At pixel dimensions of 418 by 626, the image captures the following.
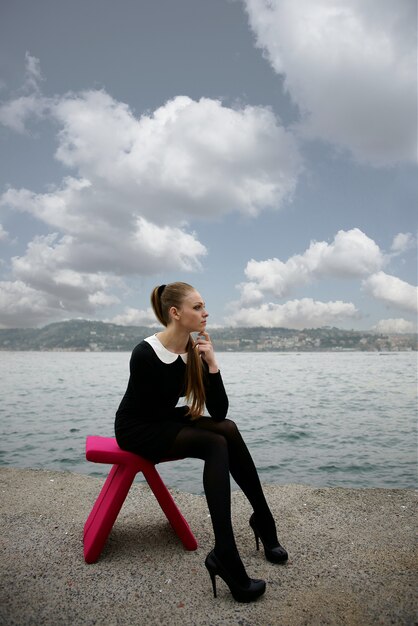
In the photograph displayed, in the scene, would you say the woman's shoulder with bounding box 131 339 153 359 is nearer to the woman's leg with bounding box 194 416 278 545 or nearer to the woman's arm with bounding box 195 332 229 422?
the woman's arm with bounding box 195 332 229 422

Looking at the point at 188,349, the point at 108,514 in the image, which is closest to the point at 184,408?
the point at 188,349

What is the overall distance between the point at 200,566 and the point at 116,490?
34.8 inches

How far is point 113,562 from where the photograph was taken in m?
3.55

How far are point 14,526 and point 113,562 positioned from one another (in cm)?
132

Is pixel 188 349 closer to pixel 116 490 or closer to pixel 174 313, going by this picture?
pixel 174 313

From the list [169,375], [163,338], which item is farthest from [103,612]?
[163,338]

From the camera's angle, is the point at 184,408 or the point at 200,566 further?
the point at 184,408

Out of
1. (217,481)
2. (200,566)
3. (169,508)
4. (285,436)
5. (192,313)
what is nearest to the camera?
(217,481)

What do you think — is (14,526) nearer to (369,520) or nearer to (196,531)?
(196,531)

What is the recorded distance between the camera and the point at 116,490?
11.6 ft

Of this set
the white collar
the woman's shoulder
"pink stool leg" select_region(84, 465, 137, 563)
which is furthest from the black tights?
the woman's shoulder

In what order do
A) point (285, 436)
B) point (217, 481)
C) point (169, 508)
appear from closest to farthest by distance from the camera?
point (217, 481) < point (169, 508) < point (285, 436)

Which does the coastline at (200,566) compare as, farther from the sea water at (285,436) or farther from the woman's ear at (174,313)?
the sea water at (285,436)

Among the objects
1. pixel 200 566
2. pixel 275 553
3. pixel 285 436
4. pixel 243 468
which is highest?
pixel 243 468
